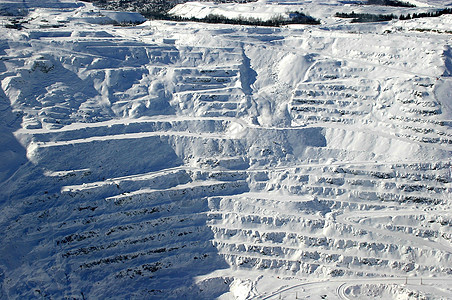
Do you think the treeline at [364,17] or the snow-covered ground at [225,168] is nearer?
the snow-covered ground at [225,168]

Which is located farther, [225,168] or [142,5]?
[142,5]

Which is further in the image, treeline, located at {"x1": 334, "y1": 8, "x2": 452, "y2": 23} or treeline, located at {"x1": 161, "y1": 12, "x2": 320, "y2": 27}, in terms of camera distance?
treeline, located at {"x1": 161, "y1": 12, "x2": 320, "y2": 27}

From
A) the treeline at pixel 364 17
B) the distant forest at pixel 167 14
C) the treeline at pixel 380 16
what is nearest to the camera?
the treeline at pixel 380 16

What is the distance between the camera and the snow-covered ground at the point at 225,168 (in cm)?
2997

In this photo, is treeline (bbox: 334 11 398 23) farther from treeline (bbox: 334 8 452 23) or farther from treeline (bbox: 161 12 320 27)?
treeline (bbox: 161 12 320 27)

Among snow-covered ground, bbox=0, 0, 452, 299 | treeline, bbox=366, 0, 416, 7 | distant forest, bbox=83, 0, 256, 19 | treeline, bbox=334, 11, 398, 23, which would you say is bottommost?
snow-covered ground, bbox=0, 0, 452, 299

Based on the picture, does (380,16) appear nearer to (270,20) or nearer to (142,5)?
(270,20)

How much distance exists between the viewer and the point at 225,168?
35688 millimetres

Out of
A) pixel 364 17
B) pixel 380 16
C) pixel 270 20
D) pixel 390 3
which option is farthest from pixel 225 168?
pixel 390 3

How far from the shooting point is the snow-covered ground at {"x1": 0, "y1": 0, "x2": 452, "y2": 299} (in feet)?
98.3

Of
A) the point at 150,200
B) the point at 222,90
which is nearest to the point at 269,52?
the point at 222,90

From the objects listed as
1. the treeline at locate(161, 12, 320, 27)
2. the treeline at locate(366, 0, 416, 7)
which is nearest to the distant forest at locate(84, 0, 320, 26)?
the treeline at locate(161, 12, 320, 27)

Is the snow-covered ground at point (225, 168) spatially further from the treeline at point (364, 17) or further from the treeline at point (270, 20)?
the treeline at point (270, 20)

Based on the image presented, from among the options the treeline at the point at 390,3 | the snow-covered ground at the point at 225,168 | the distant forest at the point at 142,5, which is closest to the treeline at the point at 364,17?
the snow-covered ground at the point at 225,168
